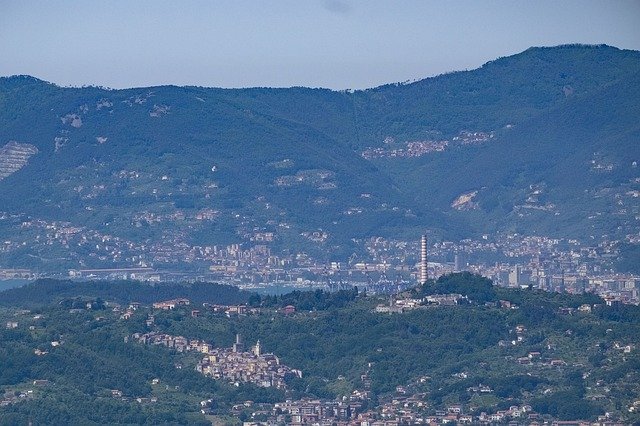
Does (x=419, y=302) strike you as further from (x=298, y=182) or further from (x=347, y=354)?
(x=298, y=182)

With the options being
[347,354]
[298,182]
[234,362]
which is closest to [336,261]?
[298,182]

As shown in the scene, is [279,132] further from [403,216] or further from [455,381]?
[455,381]

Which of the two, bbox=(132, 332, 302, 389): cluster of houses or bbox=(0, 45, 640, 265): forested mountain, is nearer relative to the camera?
bbox=(132, 332, 302, 389): cluster of houses

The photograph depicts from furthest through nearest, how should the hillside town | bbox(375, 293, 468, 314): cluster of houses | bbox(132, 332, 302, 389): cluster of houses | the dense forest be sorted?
the hillside town → bbox(375, 293, 468, 314): cluster of houses → bbox(132, 332, 302, 389): cluster of houses → the dense forest

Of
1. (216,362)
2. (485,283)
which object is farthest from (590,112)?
(216,362)

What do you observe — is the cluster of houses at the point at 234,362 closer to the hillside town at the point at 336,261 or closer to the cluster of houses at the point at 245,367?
Result: the cluster of houses at the point at 245,367

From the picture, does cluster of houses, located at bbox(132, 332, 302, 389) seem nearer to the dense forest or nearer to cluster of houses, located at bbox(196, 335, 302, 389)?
cluster of houses, located at bbox(196, 335, 302, 389)

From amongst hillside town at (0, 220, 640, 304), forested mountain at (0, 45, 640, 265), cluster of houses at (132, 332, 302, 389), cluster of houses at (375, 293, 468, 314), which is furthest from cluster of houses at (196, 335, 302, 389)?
forested mountain at (0, 45, 640, 265)

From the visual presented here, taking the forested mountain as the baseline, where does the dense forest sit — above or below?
below

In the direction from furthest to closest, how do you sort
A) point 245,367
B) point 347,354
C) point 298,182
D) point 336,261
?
1. point 298,182
2. point 336,261
3. point 347,354
4. point 245,367

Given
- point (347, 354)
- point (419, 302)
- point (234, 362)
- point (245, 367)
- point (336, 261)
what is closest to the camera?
point (245, 367)

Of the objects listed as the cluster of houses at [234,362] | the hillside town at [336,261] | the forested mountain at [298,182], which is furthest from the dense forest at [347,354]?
the forested mountain at [298,182]
